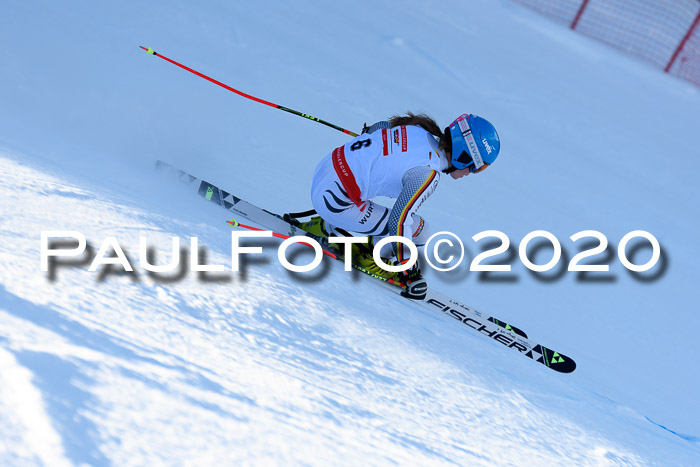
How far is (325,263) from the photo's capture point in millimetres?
3152

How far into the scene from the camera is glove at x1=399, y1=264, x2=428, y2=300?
3.22 m

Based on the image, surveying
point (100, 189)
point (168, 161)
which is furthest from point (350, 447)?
point (168, 161)

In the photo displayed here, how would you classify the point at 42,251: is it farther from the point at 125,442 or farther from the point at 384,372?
the point at 384,372

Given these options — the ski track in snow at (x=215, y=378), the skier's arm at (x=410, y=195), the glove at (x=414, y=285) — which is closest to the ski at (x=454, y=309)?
the glove at (x=414, y=285)

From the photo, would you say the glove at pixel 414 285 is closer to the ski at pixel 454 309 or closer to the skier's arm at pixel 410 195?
the ski at pixel 454 309

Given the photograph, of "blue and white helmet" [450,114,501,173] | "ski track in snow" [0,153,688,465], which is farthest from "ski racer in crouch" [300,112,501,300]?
"ski track in snow" [0,153,688,465]

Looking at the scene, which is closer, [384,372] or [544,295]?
[384,372]

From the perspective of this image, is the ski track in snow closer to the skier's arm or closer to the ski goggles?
the skier's arm

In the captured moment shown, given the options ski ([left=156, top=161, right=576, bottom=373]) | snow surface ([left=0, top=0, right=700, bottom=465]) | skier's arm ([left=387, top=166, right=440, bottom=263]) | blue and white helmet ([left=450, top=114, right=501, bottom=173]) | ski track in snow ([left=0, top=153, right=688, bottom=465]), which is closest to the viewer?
ski track in snow ([left=0, top=153, right=688, bottom=465])

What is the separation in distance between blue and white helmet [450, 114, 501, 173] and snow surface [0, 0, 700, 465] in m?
0.80

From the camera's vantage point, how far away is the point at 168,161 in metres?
4.09

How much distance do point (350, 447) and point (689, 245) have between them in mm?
4979

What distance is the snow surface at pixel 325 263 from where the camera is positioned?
4.29ft

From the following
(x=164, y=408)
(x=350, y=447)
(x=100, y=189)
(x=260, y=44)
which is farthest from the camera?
(x=260, y=44)
